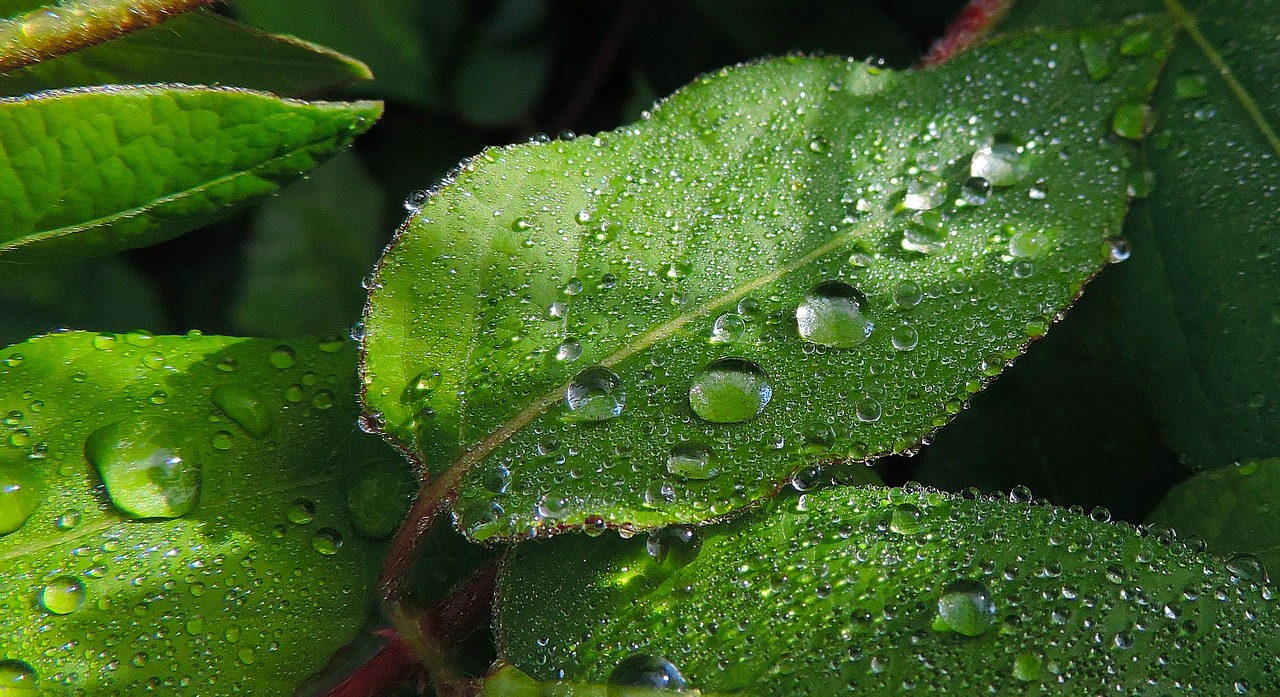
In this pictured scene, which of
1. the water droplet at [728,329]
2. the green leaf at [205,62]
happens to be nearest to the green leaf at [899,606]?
the water droplet at [728,329]

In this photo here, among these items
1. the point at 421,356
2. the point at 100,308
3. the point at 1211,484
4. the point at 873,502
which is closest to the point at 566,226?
the point at 421,356

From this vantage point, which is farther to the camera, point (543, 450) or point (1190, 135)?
point (1190, 135)

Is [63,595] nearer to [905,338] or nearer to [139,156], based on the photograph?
[139,156]

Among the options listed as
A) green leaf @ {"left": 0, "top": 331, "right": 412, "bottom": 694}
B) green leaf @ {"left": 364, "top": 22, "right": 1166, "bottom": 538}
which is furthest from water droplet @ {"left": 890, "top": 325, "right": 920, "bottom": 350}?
green leaf @ {"left": 0, "top": 331, "right": 412, "bottom": 694}

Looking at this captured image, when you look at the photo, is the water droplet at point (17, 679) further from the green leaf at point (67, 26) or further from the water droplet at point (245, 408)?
the green leaf at point (67, 26)

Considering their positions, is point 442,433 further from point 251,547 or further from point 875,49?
point 875,49
